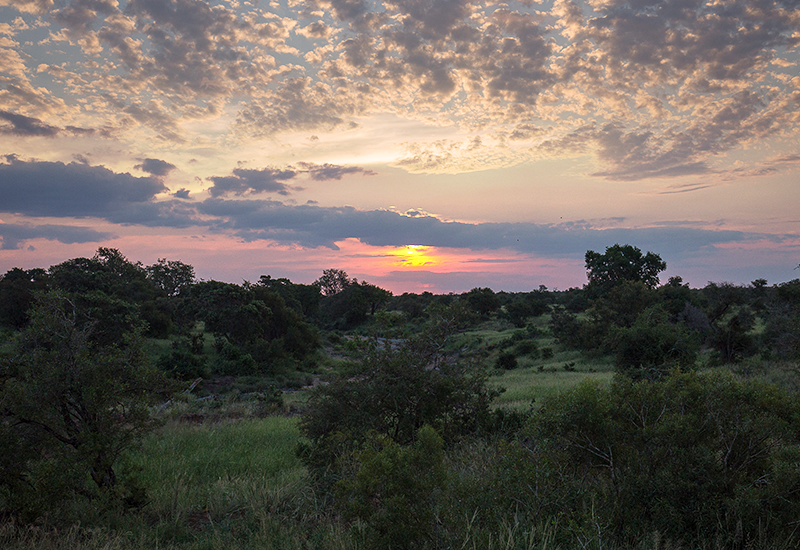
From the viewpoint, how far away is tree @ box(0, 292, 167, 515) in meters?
5.99

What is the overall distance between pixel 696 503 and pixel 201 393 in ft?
92.3

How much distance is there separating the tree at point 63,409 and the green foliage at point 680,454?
584cm

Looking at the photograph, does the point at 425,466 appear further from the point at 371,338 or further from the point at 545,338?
the point at 545,338

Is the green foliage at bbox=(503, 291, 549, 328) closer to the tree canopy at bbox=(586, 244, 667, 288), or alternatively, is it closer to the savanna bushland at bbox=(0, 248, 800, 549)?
the tree canopy at bbox=(586, 244, 667, 288)

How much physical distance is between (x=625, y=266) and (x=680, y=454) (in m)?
54.6

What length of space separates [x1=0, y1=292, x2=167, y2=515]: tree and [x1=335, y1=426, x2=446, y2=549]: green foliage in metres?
3.67

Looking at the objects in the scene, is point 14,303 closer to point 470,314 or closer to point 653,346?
point 470,314

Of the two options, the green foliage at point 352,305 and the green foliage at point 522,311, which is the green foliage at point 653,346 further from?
the green foliage at point 352,305

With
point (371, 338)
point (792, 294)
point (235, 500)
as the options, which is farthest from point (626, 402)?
point (792, 294)

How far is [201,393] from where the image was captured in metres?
27.9

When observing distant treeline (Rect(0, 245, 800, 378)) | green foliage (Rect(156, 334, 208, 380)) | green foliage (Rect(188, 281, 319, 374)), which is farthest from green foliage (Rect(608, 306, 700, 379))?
→ green foliage (Rect(156, 334, 208, 380))

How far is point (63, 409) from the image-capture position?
6402mm

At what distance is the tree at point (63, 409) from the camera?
5.99m

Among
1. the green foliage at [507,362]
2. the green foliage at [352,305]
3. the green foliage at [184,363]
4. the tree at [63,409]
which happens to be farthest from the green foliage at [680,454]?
the green foliage at [352,305]
